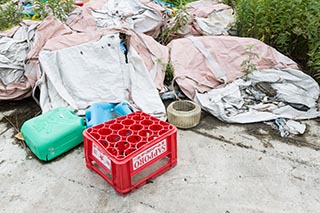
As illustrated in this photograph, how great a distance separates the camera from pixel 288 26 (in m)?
3.25

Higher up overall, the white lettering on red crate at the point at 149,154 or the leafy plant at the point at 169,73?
the white lettering on red crate at the point at 149,154

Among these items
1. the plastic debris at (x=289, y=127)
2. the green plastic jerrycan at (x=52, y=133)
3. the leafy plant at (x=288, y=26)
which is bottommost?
the plastic debris at (x=289, y=127)

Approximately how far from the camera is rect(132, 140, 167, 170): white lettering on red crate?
1.89 metres

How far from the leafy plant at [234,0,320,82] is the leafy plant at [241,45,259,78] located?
43cm

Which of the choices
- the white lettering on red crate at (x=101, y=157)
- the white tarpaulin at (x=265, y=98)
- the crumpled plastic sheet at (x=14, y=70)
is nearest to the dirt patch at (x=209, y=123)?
the white tarpaulin at (x=265, y=98)

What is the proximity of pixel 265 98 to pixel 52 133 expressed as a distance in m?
Result: 1.93

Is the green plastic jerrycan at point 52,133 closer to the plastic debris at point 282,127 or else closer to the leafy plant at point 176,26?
the plastic debris at point 282,127

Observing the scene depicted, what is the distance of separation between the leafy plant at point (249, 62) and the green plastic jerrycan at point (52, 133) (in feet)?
5.54

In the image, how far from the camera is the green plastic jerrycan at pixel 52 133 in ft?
7.08

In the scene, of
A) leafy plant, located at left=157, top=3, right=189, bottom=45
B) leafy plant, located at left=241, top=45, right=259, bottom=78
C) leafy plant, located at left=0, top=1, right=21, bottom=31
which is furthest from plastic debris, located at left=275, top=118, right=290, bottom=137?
leafy plant, located at left=0, top=1, right=21, bottom=31

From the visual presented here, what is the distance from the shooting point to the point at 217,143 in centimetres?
242

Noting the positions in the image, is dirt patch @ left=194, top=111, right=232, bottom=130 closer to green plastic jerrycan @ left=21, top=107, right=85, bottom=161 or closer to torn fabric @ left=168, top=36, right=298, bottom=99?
torn fabric @ left=168, top=36, right=298, bottom=99

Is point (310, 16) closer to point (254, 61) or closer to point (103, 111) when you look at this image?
point (254, 61)

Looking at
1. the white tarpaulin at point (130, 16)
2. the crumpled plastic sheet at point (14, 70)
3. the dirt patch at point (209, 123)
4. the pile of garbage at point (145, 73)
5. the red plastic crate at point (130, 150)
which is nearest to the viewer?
the red plastic crate at point (130, 150)
